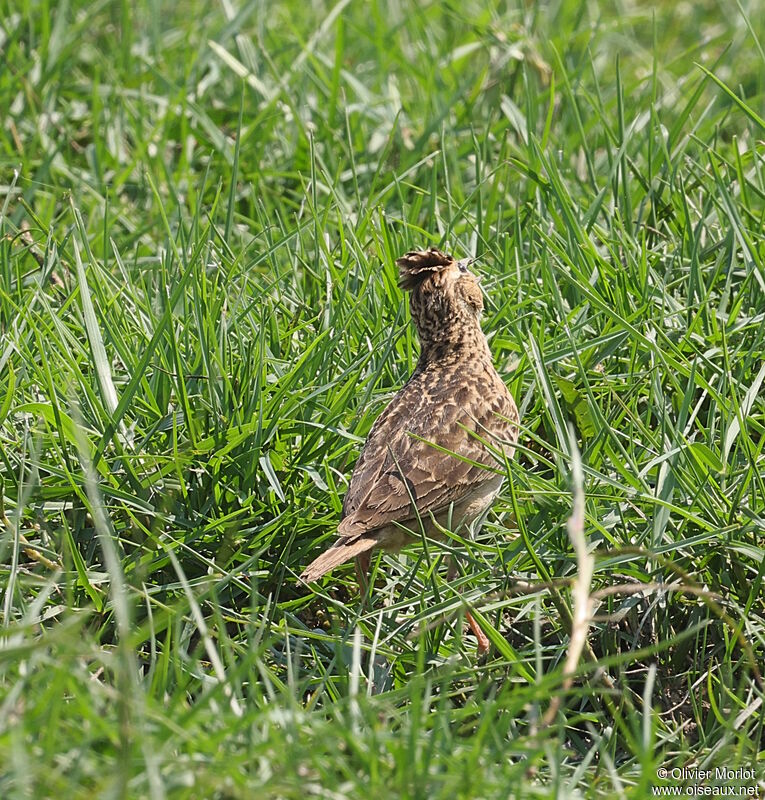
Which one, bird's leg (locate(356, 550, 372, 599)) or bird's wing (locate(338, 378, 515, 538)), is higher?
bird's wing (locate(338, 378, 515, 538))

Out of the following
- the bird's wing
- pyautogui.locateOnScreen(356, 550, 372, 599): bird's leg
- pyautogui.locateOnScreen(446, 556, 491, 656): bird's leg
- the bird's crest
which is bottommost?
pyautogui.locateOnScreen(446, 556, 491, 656): bird's leg

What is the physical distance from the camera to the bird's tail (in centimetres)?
426

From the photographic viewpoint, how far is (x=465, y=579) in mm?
4332

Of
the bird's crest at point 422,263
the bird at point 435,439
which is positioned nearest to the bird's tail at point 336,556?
the bird at point 435,439

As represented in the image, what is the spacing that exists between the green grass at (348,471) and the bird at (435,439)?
16 cm

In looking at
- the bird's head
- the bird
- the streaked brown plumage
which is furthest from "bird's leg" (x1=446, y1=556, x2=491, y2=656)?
the bird's head

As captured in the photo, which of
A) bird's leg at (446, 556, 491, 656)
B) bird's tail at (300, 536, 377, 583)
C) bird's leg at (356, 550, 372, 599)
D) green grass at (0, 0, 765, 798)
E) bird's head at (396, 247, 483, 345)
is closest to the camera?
green grass at (0, 0, 765, 798)

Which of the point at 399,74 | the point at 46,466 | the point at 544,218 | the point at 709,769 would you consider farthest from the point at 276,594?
the point at 399,74

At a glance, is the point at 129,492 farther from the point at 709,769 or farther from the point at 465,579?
the point at 709,769

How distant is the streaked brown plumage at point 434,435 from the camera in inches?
178

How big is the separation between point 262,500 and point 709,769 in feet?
6.14

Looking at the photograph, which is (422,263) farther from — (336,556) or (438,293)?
(336,556)

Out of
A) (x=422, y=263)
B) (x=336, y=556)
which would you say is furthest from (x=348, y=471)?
(x=422, y=263)

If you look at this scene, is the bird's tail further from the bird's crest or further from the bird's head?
the bird's crest
